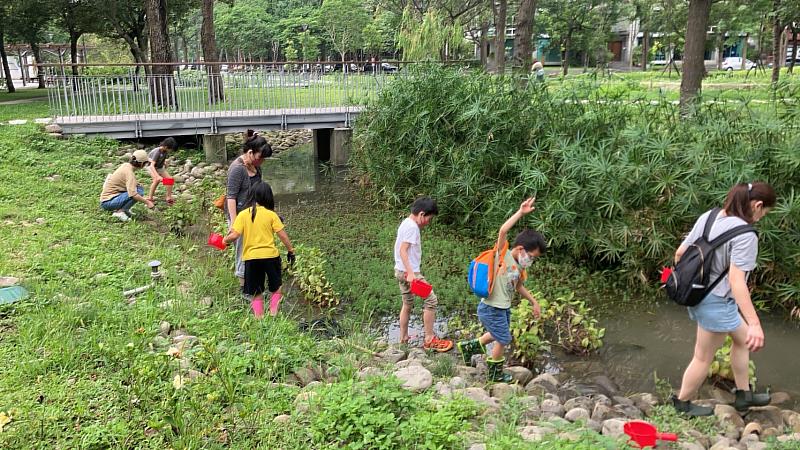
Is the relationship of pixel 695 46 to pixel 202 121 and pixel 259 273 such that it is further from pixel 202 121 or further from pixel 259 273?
pixel 202 121

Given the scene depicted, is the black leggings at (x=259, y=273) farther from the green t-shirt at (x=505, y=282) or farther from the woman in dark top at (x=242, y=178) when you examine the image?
the green t-shirt at (x=505, y=282)

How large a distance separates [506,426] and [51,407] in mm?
2527

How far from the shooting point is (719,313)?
13.0 feet

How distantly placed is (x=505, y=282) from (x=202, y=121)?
10512mm

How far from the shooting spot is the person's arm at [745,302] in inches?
144

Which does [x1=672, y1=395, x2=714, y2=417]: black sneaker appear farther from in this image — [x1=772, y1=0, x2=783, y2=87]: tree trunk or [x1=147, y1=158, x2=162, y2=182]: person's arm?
[x1=772, y1=0, x2=783, y2=87]: tree trunk

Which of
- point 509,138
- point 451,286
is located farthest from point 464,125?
point 451,286

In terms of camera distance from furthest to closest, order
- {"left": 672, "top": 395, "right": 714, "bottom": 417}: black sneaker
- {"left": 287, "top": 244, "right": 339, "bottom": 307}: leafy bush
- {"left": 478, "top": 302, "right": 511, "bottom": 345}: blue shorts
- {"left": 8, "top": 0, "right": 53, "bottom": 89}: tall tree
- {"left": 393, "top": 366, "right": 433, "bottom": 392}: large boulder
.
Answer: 1. {"left": 8, "top": 0, "right": 53, "bottom": 89}: tall tree
2. {"left": 287, "top": 244, "right": 339, "bottom": 307}: leafy bush
3. {"left": 478, "top": 302, "right": 511, "bottom": 345}: blue shorts
4. {"left": 672, "top": 395, "right": 714, "bottom": 417}: black sneaker
5. {"left": 393, "top": 366, "right": 433, "bottom": 392}: large boulder

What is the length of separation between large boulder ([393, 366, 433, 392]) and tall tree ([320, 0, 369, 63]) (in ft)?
138

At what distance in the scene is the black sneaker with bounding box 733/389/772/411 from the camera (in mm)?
4398

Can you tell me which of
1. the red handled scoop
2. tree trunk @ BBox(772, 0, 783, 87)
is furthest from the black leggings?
tree trunk @ BBox(772, 0, 783, 87)

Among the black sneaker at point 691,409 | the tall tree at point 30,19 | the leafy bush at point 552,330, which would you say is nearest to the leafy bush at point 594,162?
the leafy bush at point 552,330

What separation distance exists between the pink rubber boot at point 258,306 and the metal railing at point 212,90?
8.06 m

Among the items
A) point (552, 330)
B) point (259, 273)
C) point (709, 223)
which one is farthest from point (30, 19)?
point (709, 223)
